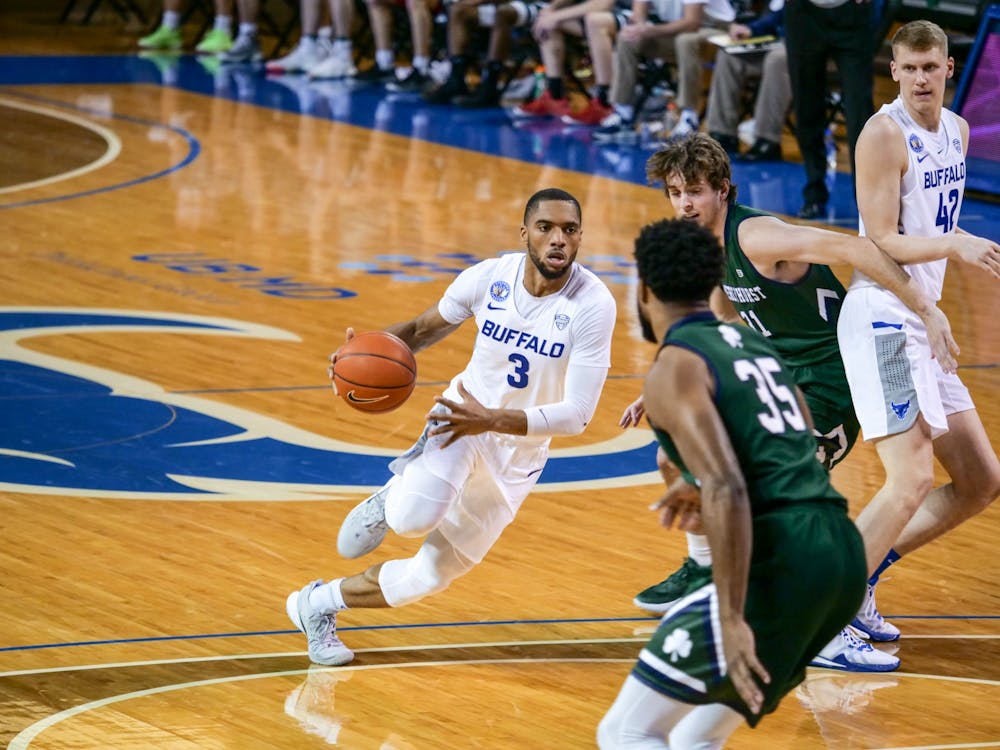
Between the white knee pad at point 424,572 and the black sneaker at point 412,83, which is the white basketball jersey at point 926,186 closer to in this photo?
the white knee pad at point 424,572

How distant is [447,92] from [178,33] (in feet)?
15.0

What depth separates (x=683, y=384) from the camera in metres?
3.75

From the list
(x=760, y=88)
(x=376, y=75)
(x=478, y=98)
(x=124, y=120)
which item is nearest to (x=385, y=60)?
(x=376, y=75)

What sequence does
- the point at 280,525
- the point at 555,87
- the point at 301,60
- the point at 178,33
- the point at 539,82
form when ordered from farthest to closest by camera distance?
the point at 178,33 < the point at 301,60 < the point at 539,82 < the point at 555,87 < the point at 280,525

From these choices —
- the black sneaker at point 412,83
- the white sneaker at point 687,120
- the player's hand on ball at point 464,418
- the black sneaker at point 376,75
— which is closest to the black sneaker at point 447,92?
the black sneaker at point 412,83

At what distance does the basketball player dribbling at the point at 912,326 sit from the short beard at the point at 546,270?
0.96m

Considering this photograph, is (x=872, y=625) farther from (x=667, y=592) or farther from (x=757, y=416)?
(x=757, y=416)

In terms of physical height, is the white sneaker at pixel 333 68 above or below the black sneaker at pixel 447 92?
below

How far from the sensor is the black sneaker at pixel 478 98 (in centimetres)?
1770

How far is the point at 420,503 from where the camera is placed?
17.3 feet

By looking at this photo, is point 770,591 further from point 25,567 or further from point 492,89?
point 492,89

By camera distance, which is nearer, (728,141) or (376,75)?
(728,141)

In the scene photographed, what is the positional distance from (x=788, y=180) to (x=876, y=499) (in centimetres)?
935

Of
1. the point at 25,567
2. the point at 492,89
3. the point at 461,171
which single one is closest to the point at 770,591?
the point at 25,567
